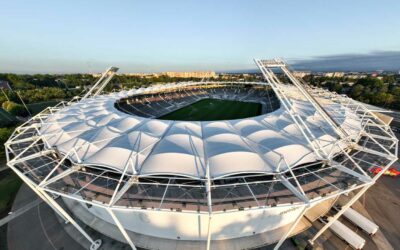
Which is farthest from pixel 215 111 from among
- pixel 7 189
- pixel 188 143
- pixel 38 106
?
pixel 38 106

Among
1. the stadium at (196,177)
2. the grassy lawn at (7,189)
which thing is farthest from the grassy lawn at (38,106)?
the stadium at (196,177)

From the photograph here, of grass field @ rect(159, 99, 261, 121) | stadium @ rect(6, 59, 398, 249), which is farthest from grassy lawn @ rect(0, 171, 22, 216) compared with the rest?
grass field @ rect(159, 99, 261, 121)

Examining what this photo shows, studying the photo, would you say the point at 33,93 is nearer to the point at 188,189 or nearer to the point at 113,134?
the point at 113,134

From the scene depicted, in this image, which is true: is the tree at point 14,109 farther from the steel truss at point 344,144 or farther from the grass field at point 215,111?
the steel truss at point 344,144

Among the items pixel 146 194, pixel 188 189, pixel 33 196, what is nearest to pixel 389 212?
pixel 188 189

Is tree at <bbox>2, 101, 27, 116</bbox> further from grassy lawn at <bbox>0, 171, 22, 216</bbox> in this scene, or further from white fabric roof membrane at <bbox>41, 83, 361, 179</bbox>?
white fabric roof membrane at <bbox>41, 83, 361, 179</bbox>

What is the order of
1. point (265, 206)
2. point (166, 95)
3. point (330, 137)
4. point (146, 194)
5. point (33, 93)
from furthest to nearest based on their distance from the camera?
point (33, 93), point (166, 95), point (330, 137), point (146, 194), point (265, 206)
